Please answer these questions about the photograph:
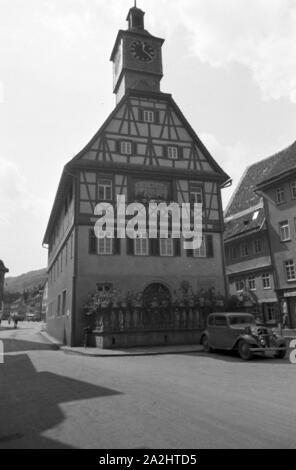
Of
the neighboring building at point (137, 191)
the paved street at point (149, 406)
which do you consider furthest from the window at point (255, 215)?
the paved street at point (149, 406)

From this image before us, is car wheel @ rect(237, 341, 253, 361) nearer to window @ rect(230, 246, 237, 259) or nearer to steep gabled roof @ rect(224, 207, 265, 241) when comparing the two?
steep gabled roof @ rect(224, 207, 265, 241)

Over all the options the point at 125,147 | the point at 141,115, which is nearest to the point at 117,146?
the point at 125,147

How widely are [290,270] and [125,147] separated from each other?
643 inches

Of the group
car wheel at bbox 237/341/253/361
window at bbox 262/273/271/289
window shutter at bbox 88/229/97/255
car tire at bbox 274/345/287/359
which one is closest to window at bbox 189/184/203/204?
window shutter at bbox 88/229/97/255

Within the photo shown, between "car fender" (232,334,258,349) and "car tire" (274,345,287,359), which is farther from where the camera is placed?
"car tire" (274,345,287,359)

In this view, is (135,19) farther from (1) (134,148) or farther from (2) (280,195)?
(2) (280,195)

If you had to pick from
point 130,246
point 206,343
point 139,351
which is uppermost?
point 130,246

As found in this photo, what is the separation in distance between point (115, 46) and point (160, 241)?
1745 cm

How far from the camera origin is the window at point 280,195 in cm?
3300

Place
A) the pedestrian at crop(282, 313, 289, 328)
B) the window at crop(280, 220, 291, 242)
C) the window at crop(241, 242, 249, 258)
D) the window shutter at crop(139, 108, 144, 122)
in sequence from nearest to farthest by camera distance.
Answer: the window shutter at crop(139, 108, 144, 122)
the pedestrian at crop(282, 313, 289, 328)
the window at crop(280, 220, 291, 242)
the window at crop(241, 242, 249, 258)

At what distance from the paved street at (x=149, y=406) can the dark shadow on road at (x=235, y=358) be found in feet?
2.89

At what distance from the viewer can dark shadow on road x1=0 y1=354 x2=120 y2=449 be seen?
5.70 metres

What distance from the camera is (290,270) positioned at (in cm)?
3138

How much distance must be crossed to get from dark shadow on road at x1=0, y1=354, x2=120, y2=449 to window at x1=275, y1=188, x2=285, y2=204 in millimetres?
25852
